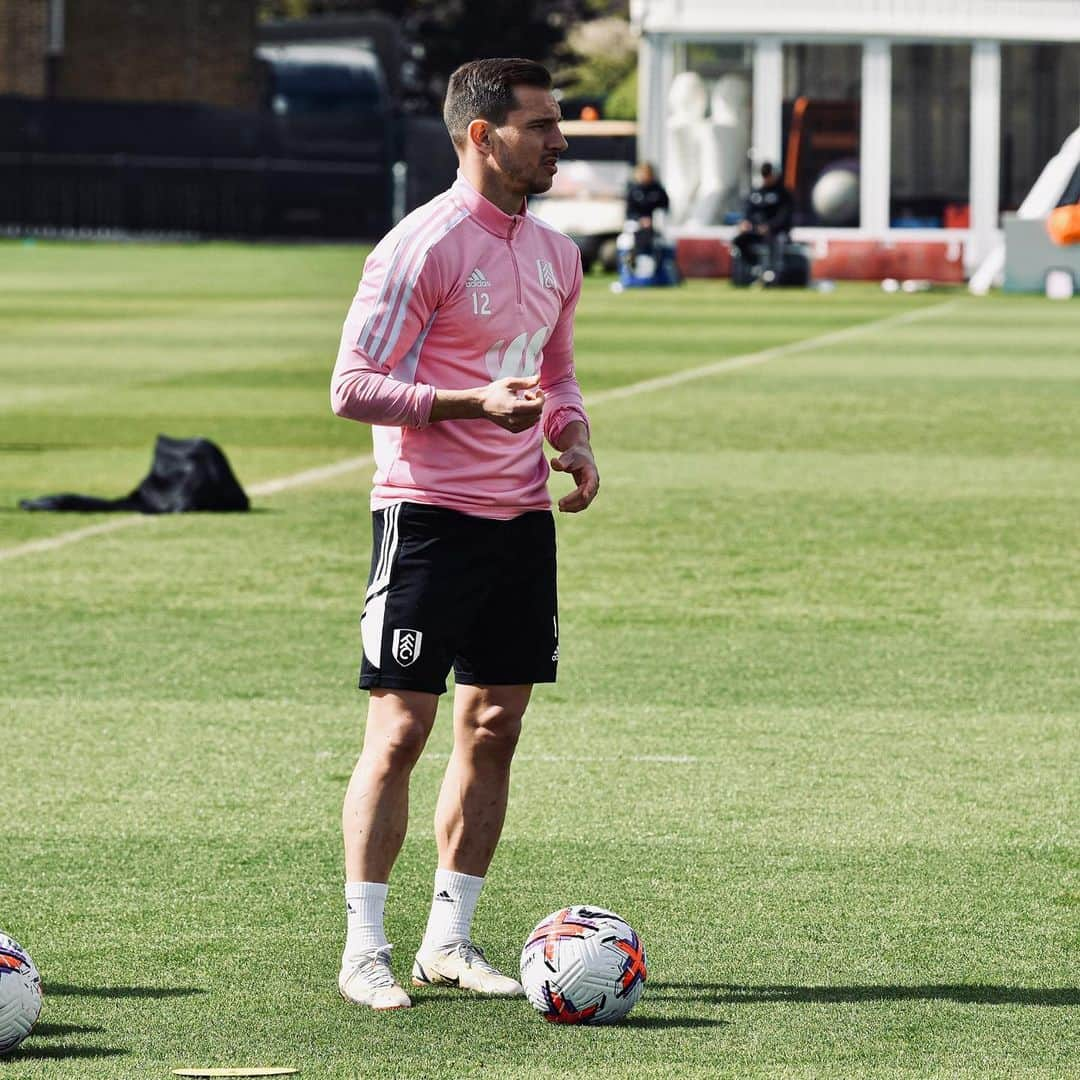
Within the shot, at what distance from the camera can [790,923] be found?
5.91 m

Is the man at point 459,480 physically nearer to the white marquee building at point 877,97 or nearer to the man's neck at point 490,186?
the man's neck at point 490,186

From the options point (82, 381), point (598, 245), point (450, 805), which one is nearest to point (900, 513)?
point (450, 805)

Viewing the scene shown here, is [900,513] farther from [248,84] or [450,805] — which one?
[248,84]

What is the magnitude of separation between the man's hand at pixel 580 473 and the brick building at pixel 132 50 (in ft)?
205

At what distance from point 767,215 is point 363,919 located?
35012mm

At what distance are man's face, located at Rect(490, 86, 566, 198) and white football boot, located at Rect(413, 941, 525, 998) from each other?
5.39 feet

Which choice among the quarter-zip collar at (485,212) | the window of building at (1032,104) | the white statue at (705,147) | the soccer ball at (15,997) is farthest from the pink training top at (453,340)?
the window of building at (1032,104)

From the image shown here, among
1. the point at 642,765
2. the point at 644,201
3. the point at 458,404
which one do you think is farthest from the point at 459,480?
the point at 644,201

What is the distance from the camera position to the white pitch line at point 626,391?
13094 mm

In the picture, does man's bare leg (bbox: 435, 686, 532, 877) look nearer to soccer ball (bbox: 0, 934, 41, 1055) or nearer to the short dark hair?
soccer ball (bbox: 0, 934, 41, 1055)

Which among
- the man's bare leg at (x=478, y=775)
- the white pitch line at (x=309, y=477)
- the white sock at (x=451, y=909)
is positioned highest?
the man's bare leg at (x=478, y=775)

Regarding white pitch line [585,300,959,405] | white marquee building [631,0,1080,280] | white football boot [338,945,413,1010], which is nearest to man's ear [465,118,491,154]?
white football boot [338,945,413,1010]

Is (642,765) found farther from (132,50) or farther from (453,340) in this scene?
(132,50)

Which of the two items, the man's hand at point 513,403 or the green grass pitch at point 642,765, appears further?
the green grass pitch at point 642,765
